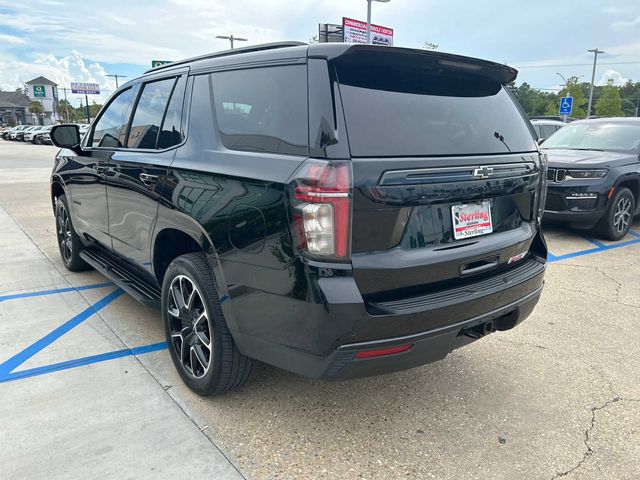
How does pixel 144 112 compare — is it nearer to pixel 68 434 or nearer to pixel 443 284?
pixel 68 434

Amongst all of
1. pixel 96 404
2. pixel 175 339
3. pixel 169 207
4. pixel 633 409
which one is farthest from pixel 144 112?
pixel 633 409

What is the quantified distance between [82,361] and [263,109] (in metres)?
2.17

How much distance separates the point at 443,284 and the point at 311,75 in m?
1.15

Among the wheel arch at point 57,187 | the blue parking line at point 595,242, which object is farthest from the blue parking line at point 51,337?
the blue parking line at point 595,242

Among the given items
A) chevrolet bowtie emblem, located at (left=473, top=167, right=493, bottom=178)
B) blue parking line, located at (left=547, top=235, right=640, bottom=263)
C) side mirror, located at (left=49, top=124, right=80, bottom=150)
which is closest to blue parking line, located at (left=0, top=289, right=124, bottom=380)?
side mirror, located at (left=49, top=124, right=80, bottom=150)

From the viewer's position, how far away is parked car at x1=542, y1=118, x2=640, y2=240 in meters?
6.61

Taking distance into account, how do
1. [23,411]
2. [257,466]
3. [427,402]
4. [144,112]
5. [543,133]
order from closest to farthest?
[257,466] → [23,411] → [427,402] → [144,112] → [543,133]

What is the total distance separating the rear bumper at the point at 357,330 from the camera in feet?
6.64

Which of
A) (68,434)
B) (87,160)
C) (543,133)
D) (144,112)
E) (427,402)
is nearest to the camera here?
(68,434)

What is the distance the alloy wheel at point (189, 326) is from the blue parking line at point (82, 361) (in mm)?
569

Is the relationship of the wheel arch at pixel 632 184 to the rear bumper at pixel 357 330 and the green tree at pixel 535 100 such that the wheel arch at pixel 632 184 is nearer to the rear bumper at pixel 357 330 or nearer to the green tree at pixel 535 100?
the rear bumper at pixel 357 330

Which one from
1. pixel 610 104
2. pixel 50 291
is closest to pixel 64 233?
pixel 50 291

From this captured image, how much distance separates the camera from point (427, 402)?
2885mm

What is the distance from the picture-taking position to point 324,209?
200 centimetres
